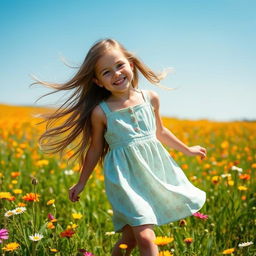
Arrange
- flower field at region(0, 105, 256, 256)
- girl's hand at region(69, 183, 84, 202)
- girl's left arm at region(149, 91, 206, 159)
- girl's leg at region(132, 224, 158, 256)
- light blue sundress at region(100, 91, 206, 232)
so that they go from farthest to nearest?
girl's left arm at region(149, 91, 206, 159) → girl's hand at region(69, 183, 84, 202) → flower field at region(0, 105, 256, 256) → light blue sundress at region(100, 91, 206, 232) → girl's leg at region(132, 224, 158, 256)

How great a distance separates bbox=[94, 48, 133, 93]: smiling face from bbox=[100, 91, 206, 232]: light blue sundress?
120mm

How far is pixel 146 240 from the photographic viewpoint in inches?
86.8

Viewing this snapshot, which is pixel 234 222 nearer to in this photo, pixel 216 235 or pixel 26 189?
pixel 216 235

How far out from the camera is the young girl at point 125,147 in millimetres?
2375

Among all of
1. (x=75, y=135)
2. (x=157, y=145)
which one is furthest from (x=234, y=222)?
(x=75, y=135)

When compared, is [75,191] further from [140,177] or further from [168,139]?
[168,139]

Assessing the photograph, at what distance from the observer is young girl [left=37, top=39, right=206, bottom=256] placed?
2375 mm

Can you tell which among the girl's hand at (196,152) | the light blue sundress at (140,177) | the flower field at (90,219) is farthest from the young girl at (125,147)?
the girl's hand at (196,152)

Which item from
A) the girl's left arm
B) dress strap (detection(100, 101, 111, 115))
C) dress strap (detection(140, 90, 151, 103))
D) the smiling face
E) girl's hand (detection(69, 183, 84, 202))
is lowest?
girl's hand (detection(69, 183, 84, 202))

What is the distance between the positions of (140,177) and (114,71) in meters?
0.60

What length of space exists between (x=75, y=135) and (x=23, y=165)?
2483mm

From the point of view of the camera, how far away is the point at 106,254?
2.76 meters

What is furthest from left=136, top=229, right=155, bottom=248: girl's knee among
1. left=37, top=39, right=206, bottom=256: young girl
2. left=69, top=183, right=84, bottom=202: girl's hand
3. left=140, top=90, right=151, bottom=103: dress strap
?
left=140, top=90, right=151, bottom=103: dress strap

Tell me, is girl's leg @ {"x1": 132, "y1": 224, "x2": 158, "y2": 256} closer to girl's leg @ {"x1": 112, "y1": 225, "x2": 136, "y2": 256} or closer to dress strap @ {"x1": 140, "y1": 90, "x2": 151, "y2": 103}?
girl's leg @ {"x1": 112, "y1": 225, "x2": 136, "y2": 256}
